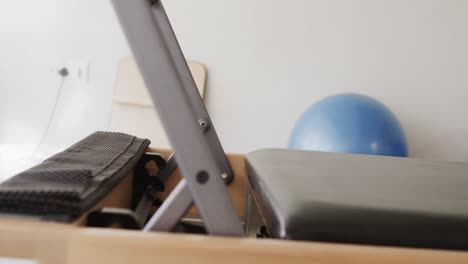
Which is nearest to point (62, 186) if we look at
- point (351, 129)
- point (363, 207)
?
point (363, 207)

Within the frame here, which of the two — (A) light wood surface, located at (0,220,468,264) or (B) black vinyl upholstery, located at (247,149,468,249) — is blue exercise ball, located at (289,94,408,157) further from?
(A) light wood surface, located at (0,220,468,264)

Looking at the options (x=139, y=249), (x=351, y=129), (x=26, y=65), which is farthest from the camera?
(x=26, y=65)

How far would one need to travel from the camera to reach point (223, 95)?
218 cm

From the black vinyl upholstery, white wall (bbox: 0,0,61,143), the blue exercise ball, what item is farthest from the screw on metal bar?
white wall (bbox: 0,0,61,143)

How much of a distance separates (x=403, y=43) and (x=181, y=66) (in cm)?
173

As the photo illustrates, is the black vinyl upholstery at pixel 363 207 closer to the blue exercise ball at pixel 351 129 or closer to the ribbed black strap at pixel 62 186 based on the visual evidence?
the ribbed black strap at pixel 62 186

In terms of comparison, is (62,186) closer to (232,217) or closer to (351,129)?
(232,217)

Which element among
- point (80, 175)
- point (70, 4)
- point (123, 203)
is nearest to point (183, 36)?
point (70, 4)

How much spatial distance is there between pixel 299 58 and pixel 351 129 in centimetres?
69

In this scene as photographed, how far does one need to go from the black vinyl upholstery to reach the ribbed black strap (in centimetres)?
24

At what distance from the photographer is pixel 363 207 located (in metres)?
0.53

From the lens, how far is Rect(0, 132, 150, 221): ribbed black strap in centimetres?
47

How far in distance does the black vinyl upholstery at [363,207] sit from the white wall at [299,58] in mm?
1475

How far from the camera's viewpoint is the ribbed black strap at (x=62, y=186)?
1.55ft
